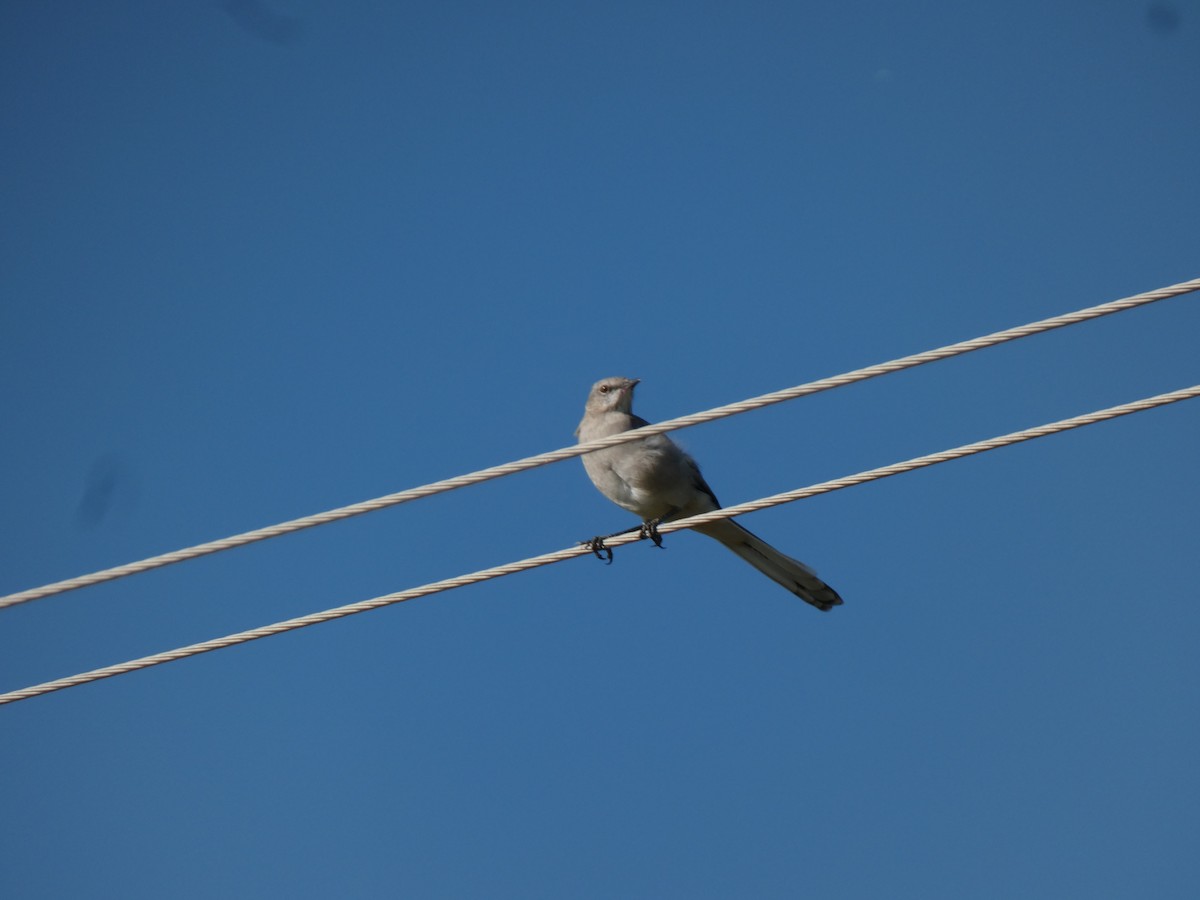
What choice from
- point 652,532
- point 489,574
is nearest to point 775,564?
point 652,532

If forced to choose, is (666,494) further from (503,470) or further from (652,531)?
(503,470)

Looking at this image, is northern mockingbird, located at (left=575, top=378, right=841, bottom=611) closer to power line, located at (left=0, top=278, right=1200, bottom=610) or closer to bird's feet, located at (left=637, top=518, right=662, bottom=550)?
bird's feet, located at (left=637, top=518, right=662, bottom=550)

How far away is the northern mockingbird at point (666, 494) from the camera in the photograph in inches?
309

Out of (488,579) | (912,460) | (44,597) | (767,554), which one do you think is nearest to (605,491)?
(767,554)

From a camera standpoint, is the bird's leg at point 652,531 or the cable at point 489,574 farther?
the bird's leg at point 652,531

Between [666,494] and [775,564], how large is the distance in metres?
0.97

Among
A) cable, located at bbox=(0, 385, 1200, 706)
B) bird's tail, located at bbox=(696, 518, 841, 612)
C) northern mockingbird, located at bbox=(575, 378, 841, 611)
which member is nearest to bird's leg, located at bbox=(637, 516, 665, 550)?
northern mockingbird, located at bbox=(575, 378, 841, 611)

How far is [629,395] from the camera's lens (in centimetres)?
931

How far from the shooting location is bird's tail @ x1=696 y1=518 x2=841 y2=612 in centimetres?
779

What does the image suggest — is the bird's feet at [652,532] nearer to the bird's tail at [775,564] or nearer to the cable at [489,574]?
the bird's tail at [775,564]

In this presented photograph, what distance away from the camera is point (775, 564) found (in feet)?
26.0

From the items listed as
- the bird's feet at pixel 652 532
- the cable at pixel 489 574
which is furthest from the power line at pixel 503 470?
the bird's feet at pixel 652 532

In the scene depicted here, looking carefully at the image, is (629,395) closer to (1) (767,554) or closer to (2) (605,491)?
(2) (605,491)

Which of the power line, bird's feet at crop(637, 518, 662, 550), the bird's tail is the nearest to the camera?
the power line
